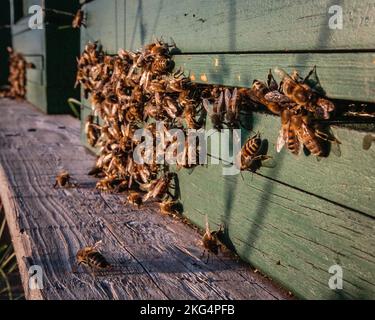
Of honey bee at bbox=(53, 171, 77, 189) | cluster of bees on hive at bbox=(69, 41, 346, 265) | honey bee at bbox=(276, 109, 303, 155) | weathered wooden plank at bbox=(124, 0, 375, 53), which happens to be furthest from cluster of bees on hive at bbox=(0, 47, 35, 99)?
honey bee at bbox=(276, 109, 303, 155)

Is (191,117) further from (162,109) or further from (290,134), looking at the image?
(290,134)

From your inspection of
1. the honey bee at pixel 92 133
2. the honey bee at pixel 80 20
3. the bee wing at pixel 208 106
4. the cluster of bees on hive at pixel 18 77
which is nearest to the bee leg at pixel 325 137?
the bee wing at pixel 208 106

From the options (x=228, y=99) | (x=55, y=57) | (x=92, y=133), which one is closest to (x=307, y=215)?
(x=228, y=99)

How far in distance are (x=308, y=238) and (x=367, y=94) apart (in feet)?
2.05

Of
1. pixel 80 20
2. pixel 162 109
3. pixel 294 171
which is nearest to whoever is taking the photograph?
pixel 294 171

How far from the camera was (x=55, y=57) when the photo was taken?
718cm

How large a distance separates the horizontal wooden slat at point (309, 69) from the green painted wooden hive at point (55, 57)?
4835 mm

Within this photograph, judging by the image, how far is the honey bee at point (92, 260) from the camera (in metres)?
2.09

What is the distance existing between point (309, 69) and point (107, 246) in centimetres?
135

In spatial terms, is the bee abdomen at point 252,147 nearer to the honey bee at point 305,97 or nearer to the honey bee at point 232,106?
the honey bee at point 232,106

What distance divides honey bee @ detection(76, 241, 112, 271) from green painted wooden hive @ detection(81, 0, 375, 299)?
0.67 m

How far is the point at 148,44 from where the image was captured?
321 centimetres
